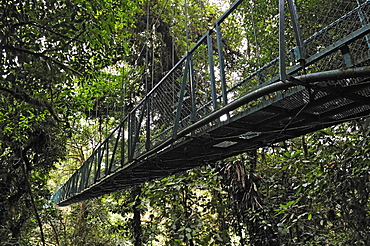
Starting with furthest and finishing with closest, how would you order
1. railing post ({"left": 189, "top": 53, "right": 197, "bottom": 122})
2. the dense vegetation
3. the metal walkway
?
1. the dense vegetation
2. railing post ({"left": 189, "top": 53, "right": 197, "bottom": 122})
3. the metal walkway

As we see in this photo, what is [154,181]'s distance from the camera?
180 inches

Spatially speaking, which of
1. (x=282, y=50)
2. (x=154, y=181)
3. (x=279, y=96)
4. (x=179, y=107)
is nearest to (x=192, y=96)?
(x=179, y=107)

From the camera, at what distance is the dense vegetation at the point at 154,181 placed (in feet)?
8.92

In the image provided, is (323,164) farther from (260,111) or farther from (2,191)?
(2,191)

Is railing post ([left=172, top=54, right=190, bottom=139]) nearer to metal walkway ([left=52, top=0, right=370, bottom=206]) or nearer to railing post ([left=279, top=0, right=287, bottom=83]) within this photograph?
metal walkway ([left=52, top=0, right=370, bottom=206])

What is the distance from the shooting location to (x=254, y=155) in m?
5.10

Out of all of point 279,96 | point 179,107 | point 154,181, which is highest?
point 179,107

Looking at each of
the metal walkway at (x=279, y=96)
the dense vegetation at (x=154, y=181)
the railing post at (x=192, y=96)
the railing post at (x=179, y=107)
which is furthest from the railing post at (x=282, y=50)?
the railing post at (x=179, y=107)

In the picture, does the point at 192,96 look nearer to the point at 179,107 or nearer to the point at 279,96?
the point at 179,107

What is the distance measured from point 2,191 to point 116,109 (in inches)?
126

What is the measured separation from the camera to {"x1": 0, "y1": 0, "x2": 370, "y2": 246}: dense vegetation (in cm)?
272

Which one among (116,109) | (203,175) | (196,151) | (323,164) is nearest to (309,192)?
(323,164)

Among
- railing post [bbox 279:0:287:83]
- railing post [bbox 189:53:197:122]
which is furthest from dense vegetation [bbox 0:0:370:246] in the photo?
railing post [bbox 279:0:287:83]

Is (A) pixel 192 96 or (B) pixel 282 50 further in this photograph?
(A) pixel 192 96
